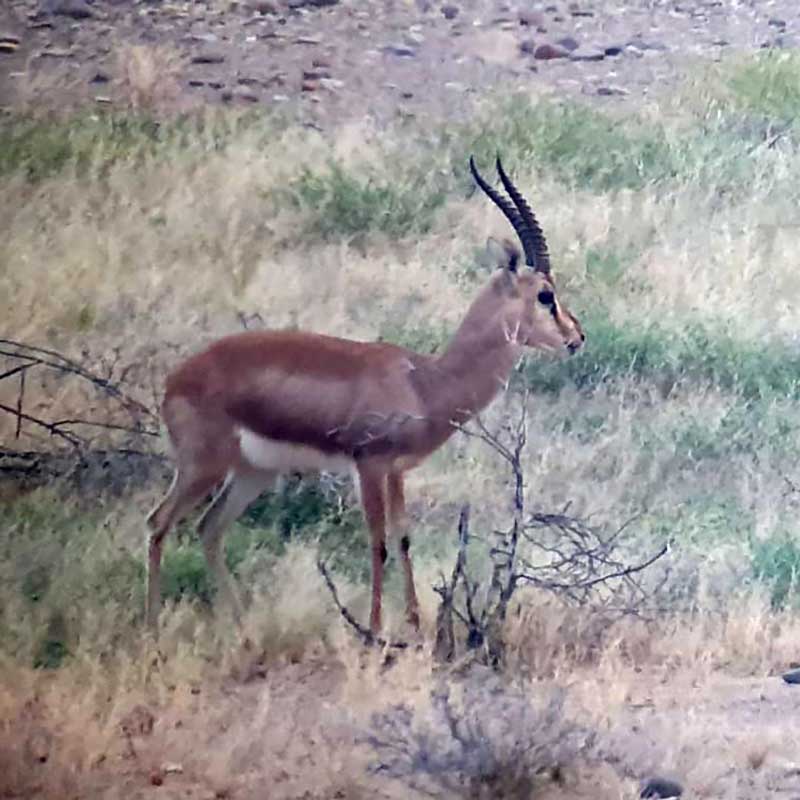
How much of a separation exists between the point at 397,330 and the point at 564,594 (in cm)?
57

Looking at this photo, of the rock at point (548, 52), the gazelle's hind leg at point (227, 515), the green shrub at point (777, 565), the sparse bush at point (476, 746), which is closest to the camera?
the sparse bush at point (476, 746)

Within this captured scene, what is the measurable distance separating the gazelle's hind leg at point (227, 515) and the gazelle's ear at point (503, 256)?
1.86 ft

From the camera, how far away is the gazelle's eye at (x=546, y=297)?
3.76 meters

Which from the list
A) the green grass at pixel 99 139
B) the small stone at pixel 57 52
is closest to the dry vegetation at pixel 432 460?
the green grass at pixel 99 139

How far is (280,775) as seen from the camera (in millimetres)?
3537

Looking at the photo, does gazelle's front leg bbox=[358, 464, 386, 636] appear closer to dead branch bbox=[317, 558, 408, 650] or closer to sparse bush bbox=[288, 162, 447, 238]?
dead branch bbox=[317, 558, 408, 650]

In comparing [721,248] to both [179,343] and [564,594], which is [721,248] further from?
[179,343]

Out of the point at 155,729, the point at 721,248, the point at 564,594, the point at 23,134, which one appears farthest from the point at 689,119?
the point at 155,729

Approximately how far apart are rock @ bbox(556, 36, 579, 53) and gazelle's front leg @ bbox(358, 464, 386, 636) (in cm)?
89

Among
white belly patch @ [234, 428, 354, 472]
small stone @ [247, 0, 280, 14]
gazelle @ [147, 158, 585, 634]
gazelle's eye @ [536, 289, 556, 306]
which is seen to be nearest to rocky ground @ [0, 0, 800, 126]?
small stone @ [247, 0, 280, 14]

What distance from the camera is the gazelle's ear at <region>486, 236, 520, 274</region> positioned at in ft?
12.3

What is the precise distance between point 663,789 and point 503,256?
1.00m

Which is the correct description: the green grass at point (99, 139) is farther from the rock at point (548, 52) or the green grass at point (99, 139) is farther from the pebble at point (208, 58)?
the rock at point (548, 52)

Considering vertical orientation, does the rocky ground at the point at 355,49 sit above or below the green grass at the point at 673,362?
above
